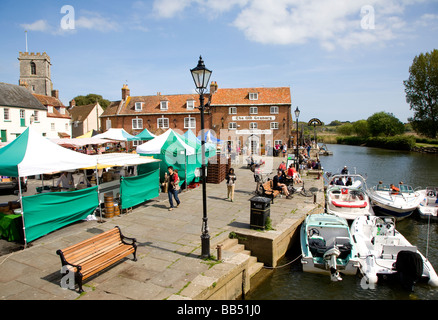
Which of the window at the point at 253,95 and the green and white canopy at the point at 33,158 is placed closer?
the green and white canopy at the point at 33,158

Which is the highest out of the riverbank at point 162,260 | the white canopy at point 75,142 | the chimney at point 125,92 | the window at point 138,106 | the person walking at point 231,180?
the chimney at point 125,92

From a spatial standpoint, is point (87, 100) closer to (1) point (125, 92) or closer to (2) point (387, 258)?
(1) point (125, 92)

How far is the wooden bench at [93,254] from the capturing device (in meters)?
5.85

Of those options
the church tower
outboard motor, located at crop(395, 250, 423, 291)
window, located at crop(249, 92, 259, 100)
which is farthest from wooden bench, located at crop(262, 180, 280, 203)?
the church tower

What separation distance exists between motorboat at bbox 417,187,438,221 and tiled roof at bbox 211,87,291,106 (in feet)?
75.6

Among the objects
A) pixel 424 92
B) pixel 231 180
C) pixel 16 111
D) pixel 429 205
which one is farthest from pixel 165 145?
pixel 424 92

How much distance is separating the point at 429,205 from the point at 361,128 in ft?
263

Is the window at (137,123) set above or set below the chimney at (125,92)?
below

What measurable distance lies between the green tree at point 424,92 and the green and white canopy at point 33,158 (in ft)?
219

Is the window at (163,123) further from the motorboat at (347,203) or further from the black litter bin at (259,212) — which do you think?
the black litter bin at (259,212)

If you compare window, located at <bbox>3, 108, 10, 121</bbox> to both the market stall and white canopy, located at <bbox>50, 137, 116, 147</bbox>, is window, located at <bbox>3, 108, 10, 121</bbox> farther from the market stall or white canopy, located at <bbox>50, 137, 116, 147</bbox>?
the market stall

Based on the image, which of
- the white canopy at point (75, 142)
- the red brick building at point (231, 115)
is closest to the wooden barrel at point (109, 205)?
the white canopy at point (75, 142)
